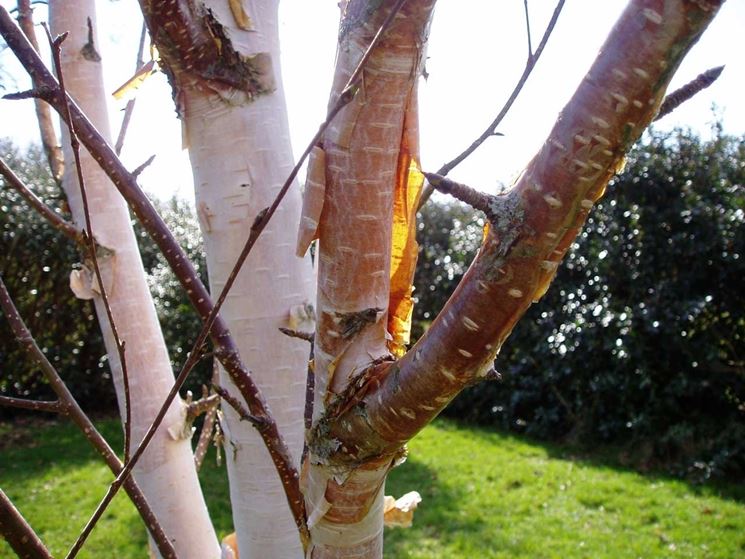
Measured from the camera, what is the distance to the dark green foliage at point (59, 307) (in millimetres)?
7434

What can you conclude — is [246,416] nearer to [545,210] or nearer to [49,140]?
[545,210]

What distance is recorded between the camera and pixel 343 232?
855 mm

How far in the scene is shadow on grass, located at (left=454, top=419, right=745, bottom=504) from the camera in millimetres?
5012

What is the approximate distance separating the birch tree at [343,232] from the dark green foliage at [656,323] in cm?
507

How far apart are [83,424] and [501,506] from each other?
431 cm

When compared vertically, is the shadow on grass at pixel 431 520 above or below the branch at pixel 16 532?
below

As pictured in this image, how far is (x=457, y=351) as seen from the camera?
0.71 meters

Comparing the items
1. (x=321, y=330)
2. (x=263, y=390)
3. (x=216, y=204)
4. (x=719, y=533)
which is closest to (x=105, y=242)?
(x=216, y=204)

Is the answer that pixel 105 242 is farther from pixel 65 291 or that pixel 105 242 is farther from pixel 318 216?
pixel 65 291

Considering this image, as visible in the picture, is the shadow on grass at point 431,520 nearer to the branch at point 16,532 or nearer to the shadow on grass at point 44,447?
the shadow on grass at point 44,447

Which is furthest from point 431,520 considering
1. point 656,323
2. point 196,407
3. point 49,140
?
point 49,140

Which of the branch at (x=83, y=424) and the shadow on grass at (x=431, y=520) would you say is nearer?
the branch at (x=83, y=424)

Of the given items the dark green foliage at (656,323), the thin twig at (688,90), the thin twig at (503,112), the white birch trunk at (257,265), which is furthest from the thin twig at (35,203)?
the dark green foliage at (656,323)

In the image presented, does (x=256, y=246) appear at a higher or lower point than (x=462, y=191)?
lower
